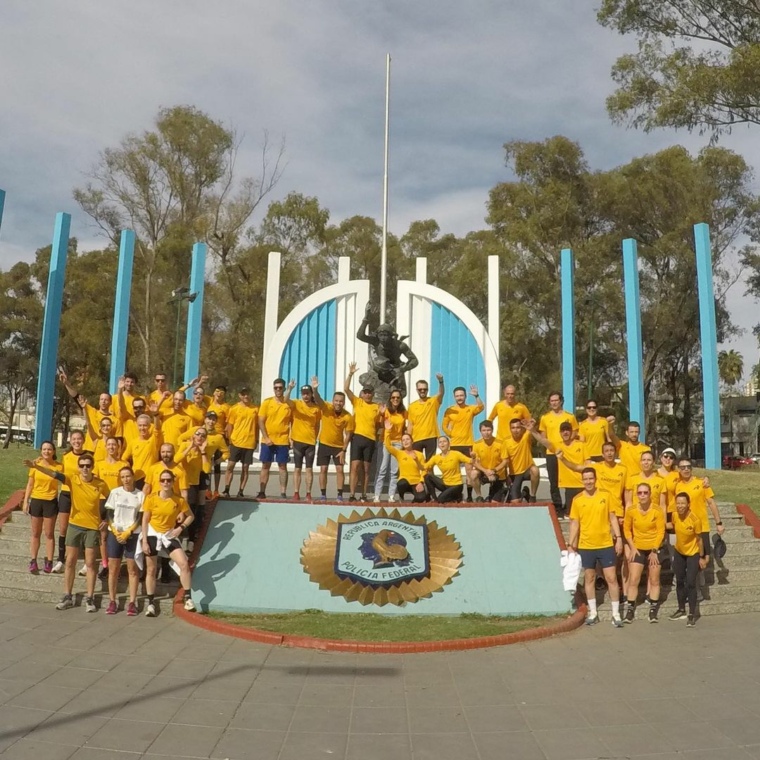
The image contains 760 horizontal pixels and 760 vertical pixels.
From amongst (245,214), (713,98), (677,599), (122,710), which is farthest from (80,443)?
(245,214)

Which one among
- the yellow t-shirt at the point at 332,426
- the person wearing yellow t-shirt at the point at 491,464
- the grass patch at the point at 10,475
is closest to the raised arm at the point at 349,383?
the yellow t-shirt at the point at 332,426

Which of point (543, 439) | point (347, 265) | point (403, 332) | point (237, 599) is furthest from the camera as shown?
point (347, 265)

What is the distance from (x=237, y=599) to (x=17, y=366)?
32025 mm

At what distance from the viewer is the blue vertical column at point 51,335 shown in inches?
657

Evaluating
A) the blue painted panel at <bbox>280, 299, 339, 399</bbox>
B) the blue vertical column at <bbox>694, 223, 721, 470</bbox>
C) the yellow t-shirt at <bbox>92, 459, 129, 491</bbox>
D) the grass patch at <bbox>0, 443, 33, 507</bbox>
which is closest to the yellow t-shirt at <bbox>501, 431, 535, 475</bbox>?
the yellow t-shirt at <bbox>92, 459, 129, 491</bbox>

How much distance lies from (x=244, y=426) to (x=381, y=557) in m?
2.72

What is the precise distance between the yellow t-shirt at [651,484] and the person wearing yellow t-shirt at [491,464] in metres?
1.68

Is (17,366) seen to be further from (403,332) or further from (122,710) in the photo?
(122,710)

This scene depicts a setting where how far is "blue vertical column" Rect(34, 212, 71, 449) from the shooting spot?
16.7 m

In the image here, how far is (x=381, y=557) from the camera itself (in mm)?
7805

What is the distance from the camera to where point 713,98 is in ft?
48.8

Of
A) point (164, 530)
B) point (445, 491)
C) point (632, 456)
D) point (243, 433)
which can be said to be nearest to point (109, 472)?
point (164, 530)

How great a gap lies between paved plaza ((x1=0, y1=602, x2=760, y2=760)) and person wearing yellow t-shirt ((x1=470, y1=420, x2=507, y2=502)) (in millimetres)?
2432

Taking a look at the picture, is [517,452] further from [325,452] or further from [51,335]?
[51,335]
